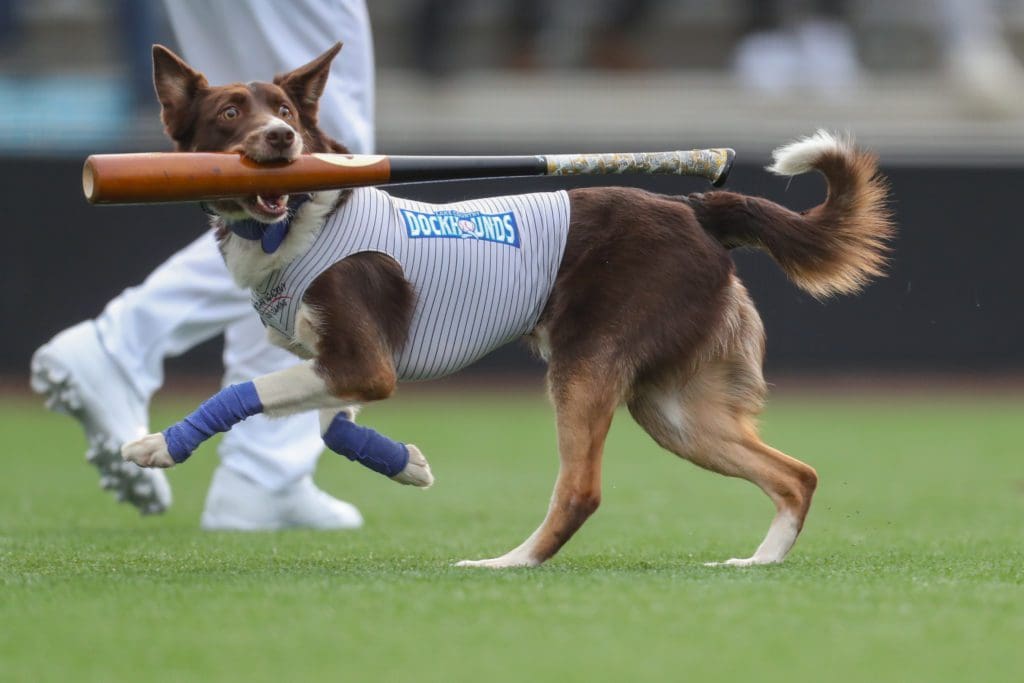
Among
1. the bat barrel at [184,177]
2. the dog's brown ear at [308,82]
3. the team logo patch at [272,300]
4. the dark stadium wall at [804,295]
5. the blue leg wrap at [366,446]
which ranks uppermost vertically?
the dog's brown ear at [308,82]

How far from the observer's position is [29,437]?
32.9ft

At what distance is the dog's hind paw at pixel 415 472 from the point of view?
465 centimetres

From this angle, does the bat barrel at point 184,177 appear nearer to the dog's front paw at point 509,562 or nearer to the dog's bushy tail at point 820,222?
the dog's front paw at point 509,562

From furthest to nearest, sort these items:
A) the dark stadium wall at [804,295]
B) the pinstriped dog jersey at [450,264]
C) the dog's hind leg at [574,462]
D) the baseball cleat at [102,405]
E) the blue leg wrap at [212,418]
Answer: the dark stadium wall at [804,295] < the baseball cleat at [102,405] < the dog's hind leg at [574,462] < the pinstriped dog jersey at [450,264] < the blue leg wrap at [212,418]

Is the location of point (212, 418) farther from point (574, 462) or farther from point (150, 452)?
point (574, 462)

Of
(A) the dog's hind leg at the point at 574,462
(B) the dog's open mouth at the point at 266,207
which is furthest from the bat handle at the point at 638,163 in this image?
(B) the dog's open mouth at the point at 266,207

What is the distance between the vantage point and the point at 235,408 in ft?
13.6

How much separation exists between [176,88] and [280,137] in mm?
442

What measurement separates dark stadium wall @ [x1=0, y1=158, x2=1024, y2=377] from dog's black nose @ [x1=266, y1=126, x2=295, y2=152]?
7.60 m

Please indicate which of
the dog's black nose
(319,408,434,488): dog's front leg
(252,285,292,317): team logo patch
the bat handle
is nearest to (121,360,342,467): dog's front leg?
(252,285,292,317): team logo patch

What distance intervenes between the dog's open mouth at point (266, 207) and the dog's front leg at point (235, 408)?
1.31ft

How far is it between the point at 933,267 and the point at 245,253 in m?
9.82

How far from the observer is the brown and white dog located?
4250 millimetres

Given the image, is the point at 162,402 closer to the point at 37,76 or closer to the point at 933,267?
the point at 37,76
